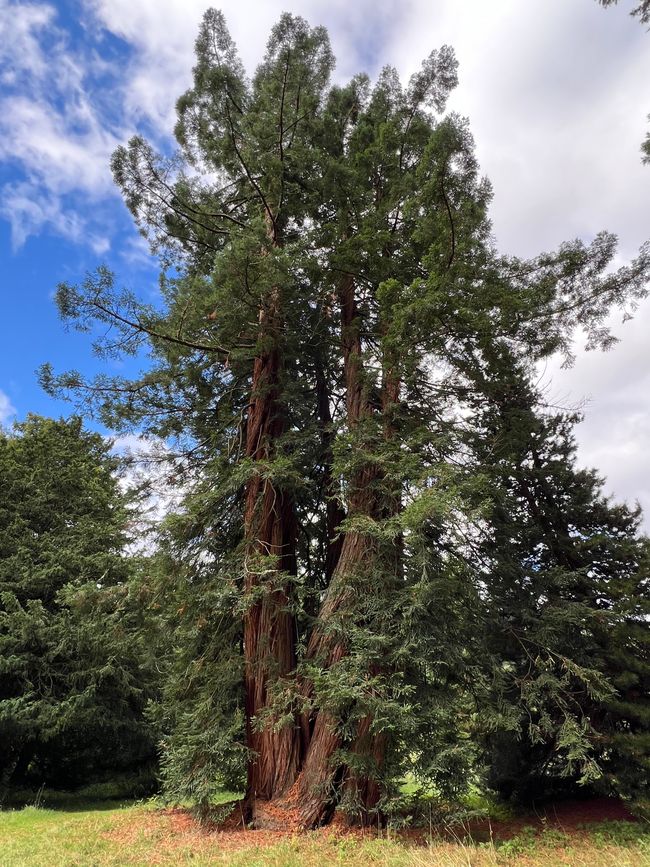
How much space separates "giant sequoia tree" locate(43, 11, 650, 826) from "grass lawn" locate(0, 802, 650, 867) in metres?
0.62

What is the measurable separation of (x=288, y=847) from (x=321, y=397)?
23.8 feet

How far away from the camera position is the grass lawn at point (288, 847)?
469 centimetres

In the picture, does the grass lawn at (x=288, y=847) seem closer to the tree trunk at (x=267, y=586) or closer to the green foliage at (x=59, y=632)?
the tree trunk at (x=267, y=586)

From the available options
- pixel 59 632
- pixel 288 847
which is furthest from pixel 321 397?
pixel 59 632

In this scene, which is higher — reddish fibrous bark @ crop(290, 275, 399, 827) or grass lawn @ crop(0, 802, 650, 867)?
reddish fibrous bark @ crop(290, 275, 399, 827)

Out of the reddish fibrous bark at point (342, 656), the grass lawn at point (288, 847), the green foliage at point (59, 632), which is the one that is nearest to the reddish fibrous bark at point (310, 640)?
the reddish fibrous bark at point (342, 656)

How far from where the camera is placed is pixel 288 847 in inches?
205

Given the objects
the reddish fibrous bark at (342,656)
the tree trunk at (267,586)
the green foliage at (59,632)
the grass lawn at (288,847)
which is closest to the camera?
the grass lawn at (288,847)

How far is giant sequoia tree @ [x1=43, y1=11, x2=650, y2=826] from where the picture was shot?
632 centimetres

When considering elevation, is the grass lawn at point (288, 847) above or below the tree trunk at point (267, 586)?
below

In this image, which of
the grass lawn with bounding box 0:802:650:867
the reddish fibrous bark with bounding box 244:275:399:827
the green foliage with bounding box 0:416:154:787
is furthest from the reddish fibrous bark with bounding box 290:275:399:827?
the green foliage with bounding box 0:416:154:787

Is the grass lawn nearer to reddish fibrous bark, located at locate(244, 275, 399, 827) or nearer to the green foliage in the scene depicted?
reddish fibrous bark, located at locate(244, 275, 399, 827)

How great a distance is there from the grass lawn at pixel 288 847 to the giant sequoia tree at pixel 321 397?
0.62m

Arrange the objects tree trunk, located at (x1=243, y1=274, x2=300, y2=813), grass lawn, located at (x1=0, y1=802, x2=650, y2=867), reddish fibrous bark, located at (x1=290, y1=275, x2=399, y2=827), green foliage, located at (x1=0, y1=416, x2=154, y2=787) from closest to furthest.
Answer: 1. grass lawn, located at (x1=0, y1=802, x2=650, y2=867)
2. reddish fibrous bark, located at (x1=290, y1=275, x2=399, y2=827)
3. tree trunk, located at (x1=243, y1=274, x2=300, y2=813)
4. green foliage, located at (x1=0, y1=416, x2=154, y2=787)
